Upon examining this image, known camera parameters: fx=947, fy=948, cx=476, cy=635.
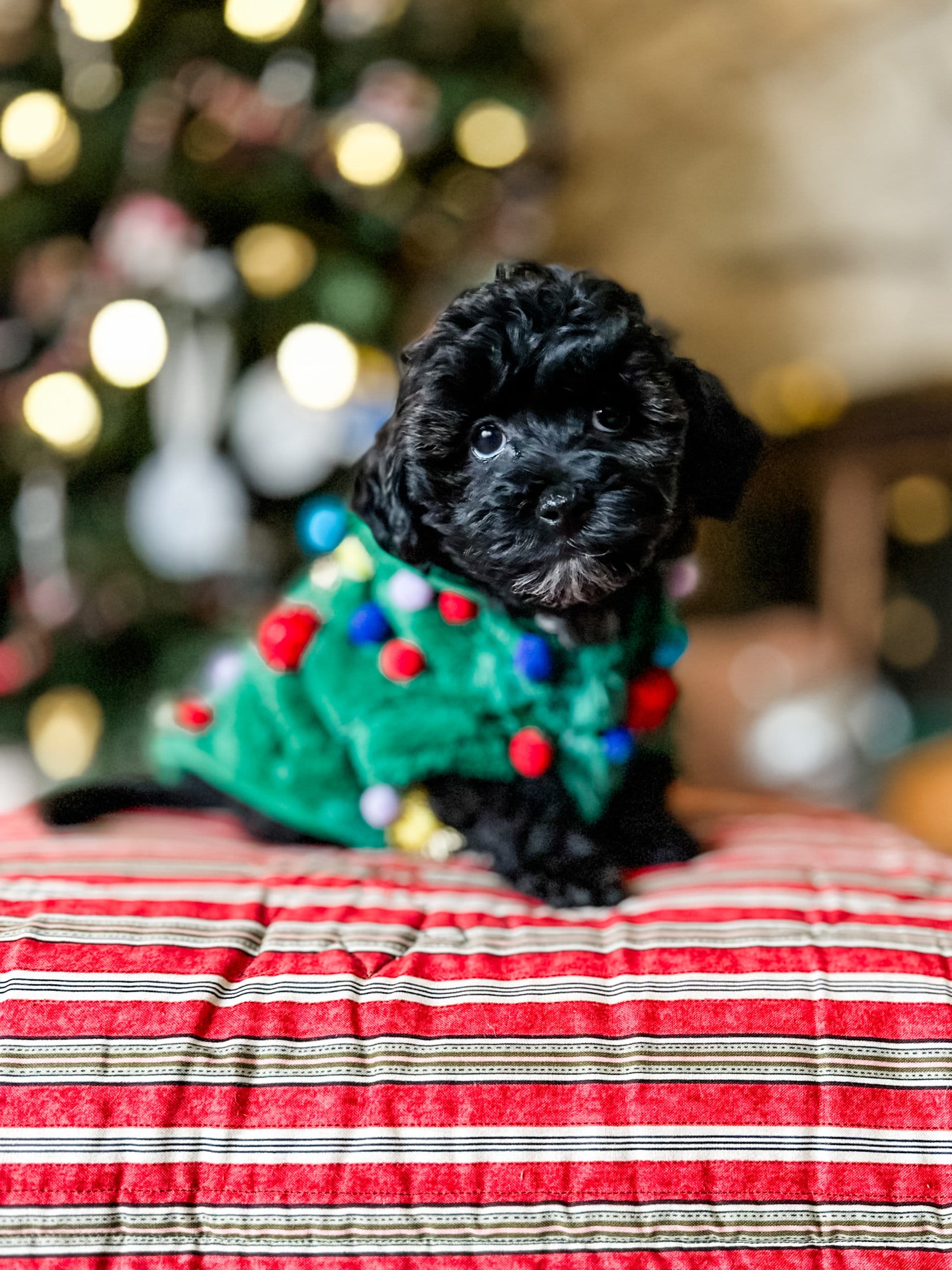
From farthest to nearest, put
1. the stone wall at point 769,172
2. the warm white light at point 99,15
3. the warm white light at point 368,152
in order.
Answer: the stone wall at point 769,172 → the warm white light at point 368,152 → the warm white light at point 99,15

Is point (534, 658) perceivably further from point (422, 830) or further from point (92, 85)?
point (92, 85)

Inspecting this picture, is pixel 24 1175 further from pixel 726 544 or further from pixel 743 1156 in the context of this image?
pixel 726 544

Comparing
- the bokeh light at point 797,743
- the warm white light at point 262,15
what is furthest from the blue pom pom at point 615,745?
the warm white light at point 262,15

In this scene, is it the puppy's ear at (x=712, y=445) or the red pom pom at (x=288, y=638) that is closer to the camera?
the puppy's ear at (x=712, y=445)

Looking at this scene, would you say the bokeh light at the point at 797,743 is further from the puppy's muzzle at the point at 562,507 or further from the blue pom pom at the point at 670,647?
the puppy's muzzle at the point at 562,507

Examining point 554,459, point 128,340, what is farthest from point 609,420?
point 128,340

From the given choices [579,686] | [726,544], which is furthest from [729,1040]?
[726,544]
